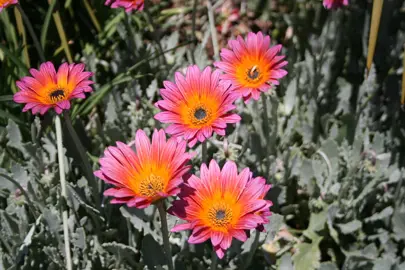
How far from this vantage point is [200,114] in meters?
2.07

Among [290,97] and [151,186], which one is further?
[290,97]

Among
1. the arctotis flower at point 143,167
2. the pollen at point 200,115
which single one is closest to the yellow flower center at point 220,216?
the arctotis flower at point 143,167

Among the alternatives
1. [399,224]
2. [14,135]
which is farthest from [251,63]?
[14,135]

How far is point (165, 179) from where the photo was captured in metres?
1.91

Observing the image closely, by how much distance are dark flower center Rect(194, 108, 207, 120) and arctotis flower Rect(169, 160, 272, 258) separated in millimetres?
210

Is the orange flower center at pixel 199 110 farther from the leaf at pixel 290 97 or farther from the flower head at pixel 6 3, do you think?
the leaf at pixel 290 97

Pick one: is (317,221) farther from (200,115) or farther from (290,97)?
(200,115)

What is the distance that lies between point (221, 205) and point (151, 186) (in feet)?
0.75

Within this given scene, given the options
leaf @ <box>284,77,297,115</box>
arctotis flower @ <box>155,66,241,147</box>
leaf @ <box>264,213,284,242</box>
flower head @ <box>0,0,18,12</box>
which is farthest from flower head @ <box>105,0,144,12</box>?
leaf @ <box>264,213,284,242</box>

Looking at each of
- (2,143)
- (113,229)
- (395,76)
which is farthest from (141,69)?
(395,76)

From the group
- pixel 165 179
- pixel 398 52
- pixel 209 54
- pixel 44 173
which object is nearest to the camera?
pixel 165 179

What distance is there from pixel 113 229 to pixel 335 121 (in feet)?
4.23

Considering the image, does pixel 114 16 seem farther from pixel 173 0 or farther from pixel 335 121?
pixel 335 121

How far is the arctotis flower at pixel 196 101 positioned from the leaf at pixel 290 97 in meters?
1.11
